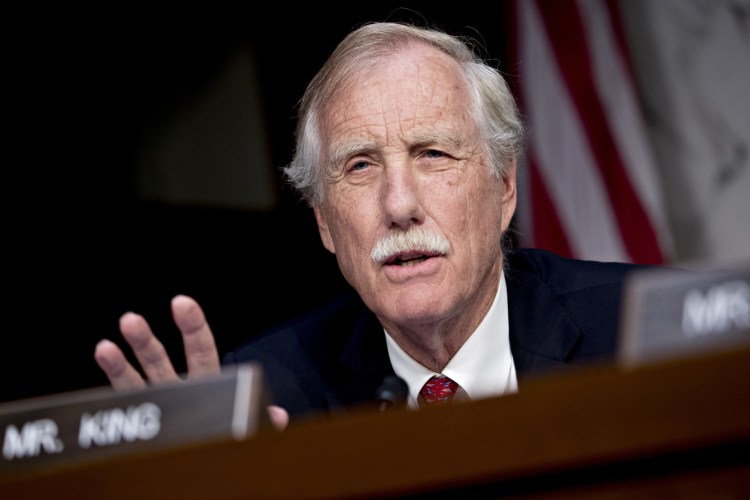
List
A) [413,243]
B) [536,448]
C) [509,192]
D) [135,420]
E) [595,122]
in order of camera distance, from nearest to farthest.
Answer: [536,448] → [135,420] → [413,243] → [509,192] → [595,122]

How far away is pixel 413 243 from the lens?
Answer: 2012 millimetres

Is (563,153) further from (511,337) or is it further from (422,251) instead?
(422,251)

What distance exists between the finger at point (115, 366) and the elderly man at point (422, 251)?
67cm

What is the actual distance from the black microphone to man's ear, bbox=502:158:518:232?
958 millimetres

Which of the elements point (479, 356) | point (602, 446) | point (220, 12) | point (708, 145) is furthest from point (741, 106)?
point (602, 446)

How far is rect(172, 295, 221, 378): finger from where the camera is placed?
1.37m

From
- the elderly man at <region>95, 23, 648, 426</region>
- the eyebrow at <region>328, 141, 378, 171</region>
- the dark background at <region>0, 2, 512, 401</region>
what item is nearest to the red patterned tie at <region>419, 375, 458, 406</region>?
the elderly man at <region>95, 23, 648, 426</region>

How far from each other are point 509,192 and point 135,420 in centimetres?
148

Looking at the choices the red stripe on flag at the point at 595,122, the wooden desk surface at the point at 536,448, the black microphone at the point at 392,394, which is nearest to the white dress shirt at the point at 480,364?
the black microphone at the point at 392,394

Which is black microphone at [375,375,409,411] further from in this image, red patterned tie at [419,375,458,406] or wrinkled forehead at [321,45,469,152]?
wrinkled forehead at [321,45,469,152]

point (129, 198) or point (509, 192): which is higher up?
point (129, 198)

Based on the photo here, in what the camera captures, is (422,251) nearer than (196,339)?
No

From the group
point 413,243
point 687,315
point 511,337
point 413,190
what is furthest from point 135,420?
point 511,337

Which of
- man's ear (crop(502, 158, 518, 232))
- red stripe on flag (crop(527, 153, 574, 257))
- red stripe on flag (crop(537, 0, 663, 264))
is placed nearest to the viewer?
man's ear (crop(502, 158, 518, 232))
